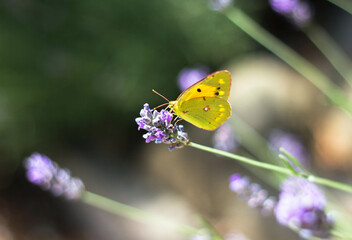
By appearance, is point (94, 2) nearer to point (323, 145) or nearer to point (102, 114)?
point (102, 114)

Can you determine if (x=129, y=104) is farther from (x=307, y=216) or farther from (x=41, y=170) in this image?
(x=307, y=216)

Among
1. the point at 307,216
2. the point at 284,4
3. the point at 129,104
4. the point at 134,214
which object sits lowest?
the point at 307,216

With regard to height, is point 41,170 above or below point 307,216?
above

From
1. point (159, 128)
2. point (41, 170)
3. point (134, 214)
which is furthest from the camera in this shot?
point (134, 214)

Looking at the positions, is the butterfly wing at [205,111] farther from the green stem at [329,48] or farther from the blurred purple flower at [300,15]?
the green stem at [329,48]

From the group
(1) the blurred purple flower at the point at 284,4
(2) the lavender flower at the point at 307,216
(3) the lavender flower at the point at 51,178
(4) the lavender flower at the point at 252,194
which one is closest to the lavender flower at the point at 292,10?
(1) the blurred purple flower at the point at 284,4

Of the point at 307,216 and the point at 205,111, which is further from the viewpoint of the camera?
the point at 205,111

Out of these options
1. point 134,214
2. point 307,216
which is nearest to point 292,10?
point 307,216
